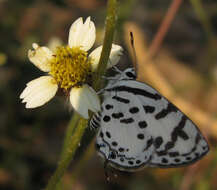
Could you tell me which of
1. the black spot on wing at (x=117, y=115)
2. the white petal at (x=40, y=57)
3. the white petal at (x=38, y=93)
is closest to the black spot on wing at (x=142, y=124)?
the black spot on wing at (x=117, y=115)

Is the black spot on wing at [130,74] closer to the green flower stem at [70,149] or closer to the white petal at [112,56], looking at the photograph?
the white petal at [112,56]

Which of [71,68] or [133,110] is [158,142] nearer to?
[133,110]

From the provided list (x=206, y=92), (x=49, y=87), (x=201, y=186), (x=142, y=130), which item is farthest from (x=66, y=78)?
(x=206, y=92)

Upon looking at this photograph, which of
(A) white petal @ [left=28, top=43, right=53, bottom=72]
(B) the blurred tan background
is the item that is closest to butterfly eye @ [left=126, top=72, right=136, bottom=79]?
(A) white petal @ [left=28, top=43, right=53, bottom=72]

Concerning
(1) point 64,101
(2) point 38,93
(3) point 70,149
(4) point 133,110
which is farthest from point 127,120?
(1) point 64,101

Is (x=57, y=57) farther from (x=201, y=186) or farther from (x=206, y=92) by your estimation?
(x=206, y=92)

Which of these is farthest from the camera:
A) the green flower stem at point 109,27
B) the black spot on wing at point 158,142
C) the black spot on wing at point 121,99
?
the black spot on wing at point 158,142
